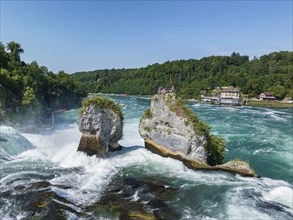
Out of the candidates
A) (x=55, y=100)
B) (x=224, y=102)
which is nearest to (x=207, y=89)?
(x=224, y=102)

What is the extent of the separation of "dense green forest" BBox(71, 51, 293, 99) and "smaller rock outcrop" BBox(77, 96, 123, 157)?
10853 cm

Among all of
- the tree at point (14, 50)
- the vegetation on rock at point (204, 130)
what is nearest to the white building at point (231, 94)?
the tree at point (14, 50)

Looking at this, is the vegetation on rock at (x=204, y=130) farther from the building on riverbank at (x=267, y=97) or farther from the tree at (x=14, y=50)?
the building on riverbank at (x=267, y=97)

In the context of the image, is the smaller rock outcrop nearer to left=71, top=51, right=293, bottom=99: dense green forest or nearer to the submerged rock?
the submerged rock

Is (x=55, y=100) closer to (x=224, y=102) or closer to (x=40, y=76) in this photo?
(x=40, y=76)

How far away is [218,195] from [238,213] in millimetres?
2544

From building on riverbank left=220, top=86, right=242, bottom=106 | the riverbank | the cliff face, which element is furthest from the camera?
building on riverbank left=220, top=86, right=242, bottom=106

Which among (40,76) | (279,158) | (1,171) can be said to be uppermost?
(40,76)

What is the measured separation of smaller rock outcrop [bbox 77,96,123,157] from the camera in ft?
85.8

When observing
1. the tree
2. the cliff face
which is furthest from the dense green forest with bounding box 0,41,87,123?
the cliff face

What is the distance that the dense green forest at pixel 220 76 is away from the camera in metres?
130

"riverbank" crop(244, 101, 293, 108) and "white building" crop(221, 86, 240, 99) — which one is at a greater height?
"white building" crop(221, 86, 240, 99)

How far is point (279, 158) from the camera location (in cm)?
3344

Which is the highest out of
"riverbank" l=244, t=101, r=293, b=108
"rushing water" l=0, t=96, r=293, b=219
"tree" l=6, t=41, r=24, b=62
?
"tree" l=6, t=41, r=24, b=62
